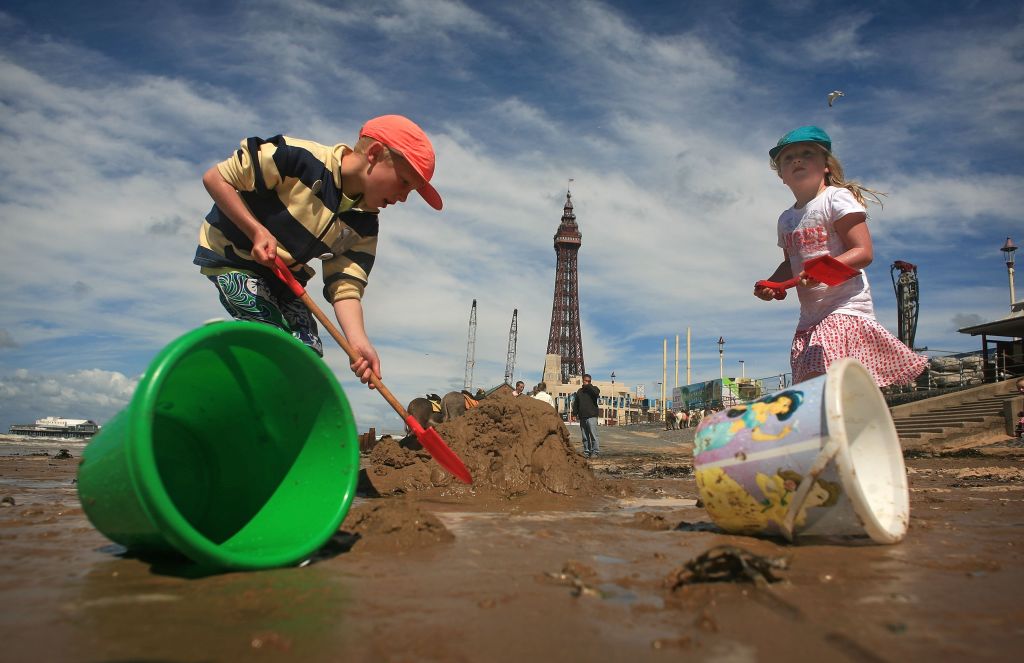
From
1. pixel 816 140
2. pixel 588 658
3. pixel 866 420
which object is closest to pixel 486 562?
pixel 588 658

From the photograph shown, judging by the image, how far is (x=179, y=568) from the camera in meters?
1.94

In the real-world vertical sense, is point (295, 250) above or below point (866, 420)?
above

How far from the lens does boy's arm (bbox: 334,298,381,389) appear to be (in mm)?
2984

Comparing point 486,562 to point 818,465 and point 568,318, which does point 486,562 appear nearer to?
point 818,465

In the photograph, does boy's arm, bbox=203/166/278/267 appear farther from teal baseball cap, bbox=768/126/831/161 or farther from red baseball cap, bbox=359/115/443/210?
teal baseball cap, bbox=768/126/831/161

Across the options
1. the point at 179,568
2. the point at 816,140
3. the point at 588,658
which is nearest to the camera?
the point at 588,658

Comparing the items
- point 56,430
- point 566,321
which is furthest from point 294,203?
point 566,321

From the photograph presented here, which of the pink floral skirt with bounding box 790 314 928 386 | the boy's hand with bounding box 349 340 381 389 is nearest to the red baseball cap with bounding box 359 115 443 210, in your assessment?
the boy's hand with bounding box 349 340 381 389

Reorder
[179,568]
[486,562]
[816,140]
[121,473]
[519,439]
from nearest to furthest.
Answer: [121,473] < [179,568] < [486,562] < [816,140] < [519,439]

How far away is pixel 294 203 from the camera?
282 centimetres

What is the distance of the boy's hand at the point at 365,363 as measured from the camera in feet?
9.73

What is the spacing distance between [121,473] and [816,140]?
3.37m

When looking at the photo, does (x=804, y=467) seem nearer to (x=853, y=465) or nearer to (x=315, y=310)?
(x=853, y=465)

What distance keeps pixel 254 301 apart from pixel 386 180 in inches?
30.3
